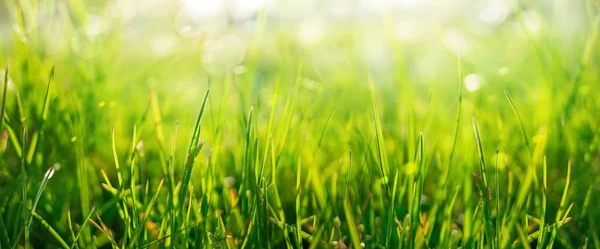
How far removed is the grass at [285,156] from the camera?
560 mm

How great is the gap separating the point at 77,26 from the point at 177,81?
400 mm

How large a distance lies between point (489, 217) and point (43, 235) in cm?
54

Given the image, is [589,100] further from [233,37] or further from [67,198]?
[233,37]

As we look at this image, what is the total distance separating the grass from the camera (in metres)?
0.56

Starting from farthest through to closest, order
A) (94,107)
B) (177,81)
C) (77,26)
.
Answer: (177,81) < (77,26) < (94,107)

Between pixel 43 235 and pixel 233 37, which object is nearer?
pixel 43 235

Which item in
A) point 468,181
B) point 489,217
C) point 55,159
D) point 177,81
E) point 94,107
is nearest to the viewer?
point 489,217

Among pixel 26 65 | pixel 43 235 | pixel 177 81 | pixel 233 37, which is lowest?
pixel 233 37

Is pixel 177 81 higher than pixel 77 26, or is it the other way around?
pixel 77 26

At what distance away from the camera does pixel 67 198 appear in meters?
0.74

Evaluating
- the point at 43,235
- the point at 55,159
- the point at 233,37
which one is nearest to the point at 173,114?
the point at 55,159

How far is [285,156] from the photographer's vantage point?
0.76 metres

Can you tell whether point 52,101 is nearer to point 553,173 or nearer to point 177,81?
point 177,81

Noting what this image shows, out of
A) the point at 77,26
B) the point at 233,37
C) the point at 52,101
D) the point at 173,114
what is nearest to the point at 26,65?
the point at 52,101
